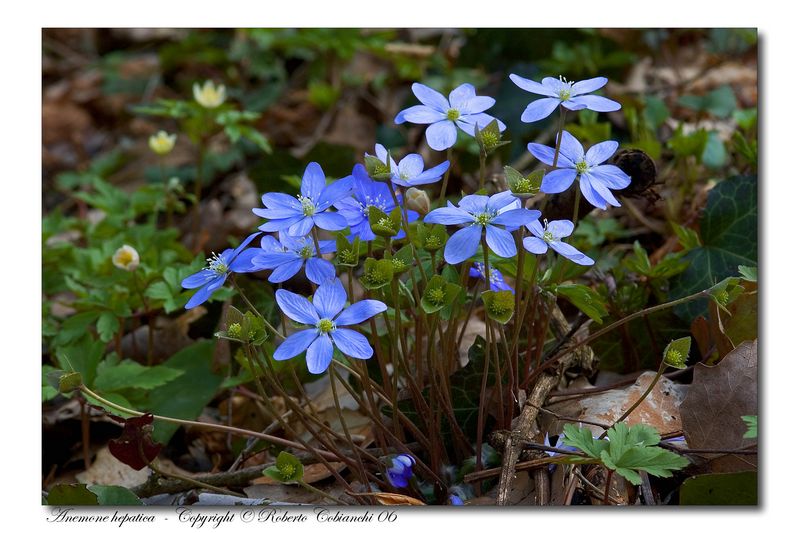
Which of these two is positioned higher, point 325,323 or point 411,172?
point 411,172

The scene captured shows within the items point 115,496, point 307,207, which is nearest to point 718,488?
point 307,207

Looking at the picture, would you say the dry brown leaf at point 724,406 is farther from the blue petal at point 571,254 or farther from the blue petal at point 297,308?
the blue petal at point 297,308

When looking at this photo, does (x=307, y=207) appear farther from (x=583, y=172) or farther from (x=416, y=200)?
(x=583, y=172)

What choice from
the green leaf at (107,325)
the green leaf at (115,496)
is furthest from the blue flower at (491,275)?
the green leaf at (107,325)

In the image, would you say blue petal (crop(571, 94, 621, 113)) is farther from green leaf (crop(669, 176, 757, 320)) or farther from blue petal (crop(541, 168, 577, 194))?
green leaf (crop(669, 176, 757, 320))
